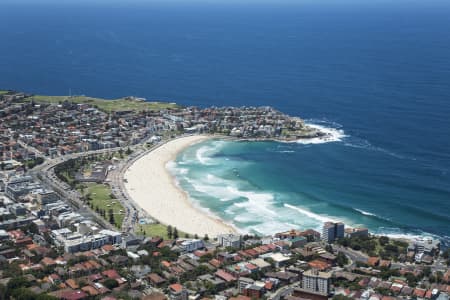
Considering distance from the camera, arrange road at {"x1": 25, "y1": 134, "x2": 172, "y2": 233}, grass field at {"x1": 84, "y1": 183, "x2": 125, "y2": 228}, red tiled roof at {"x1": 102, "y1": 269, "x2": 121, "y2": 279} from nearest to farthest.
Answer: red tiled roof at {"x1": 102, "y1": 269, "x2": 121, "y2": 279}
road at {"x1": 25, "y1": 134, "x2": 172, "y2": 233}
grass field at {"x1": 84, "y1": 183, "x2": 125, "y2": 228}

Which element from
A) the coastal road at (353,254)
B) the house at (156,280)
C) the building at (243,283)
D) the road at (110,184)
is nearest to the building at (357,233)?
the coastal road at (353,254)

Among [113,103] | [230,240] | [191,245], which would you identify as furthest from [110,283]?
[113,103]

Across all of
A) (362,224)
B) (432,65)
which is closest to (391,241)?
(362,224)

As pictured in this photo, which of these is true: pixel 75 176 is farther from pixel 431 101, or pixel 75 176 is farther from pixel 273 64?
pixel 273 64

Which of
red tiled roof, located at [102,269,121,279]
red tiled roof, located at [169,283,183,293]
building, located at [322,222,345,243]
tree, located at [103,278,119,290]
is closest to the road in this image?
red tiled roof, located at [102,269,121,279]

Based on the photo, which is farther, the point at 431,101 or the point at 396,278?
the point at 431,101

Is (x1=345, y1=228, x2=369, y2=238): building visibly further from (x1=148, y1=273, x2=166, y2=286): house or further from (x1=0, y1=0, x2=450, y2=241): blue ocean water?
(x1=148, y1=273, x2=166, y2=286): house
